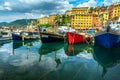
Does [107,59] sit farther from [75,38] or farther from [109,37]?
[75,38]

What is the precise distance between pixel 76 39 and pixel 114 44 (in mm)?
10110

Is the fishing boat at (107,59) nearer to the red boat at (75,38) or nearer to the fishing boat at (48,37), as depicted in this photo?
the red boat at (75,38)

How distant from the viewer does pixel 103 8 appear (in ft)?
445

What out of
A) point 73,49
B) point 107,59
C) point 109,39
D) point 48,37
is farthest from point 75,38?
point 107,59

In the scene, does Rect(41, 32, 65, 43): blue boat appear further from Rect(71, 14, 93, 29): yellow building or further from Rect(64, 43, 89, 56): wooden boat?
Rect(71, 14, 93, 29): yellow building

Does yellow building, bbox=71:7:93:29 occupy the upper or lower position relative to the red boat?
upper

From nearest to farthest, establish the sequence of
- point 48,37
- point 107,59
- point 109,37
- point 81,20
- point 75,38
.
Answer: point 107,59 < point 109,37 < point 75,38 < point 48,37 < point 81,20

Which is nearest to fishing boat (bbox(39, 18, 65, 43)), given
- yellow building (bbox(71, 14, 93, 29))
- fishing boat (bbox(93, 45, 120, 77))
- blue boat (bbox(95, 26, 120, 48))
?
blue boat (bbox(95, 26, 120, 48))

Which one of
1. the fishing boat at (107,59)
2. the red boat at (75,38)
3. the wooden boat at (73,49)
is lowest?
the fishing boat at (107,59)

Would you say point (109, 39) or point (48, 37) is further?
point (48, 37)

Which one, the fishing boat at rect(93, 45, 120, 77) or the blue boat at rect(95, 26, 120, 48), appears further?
the blue boat at rect(95, 26, 120, 48)

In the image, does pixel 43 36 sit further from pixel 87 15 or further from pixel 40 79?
pixel 87 15

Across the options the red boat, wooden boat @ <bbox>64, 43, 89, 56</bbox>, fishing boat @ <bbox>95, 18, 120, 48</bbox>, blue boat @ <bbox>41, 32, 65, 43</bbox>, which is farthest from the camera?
blue boat @ <bbox>41, 32, 65, 43</bbox>

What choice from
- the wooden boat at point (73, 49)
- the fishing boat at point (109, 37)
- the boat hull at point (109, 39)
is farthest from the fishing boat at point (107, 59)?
the wooden boat at point (73, 49)
